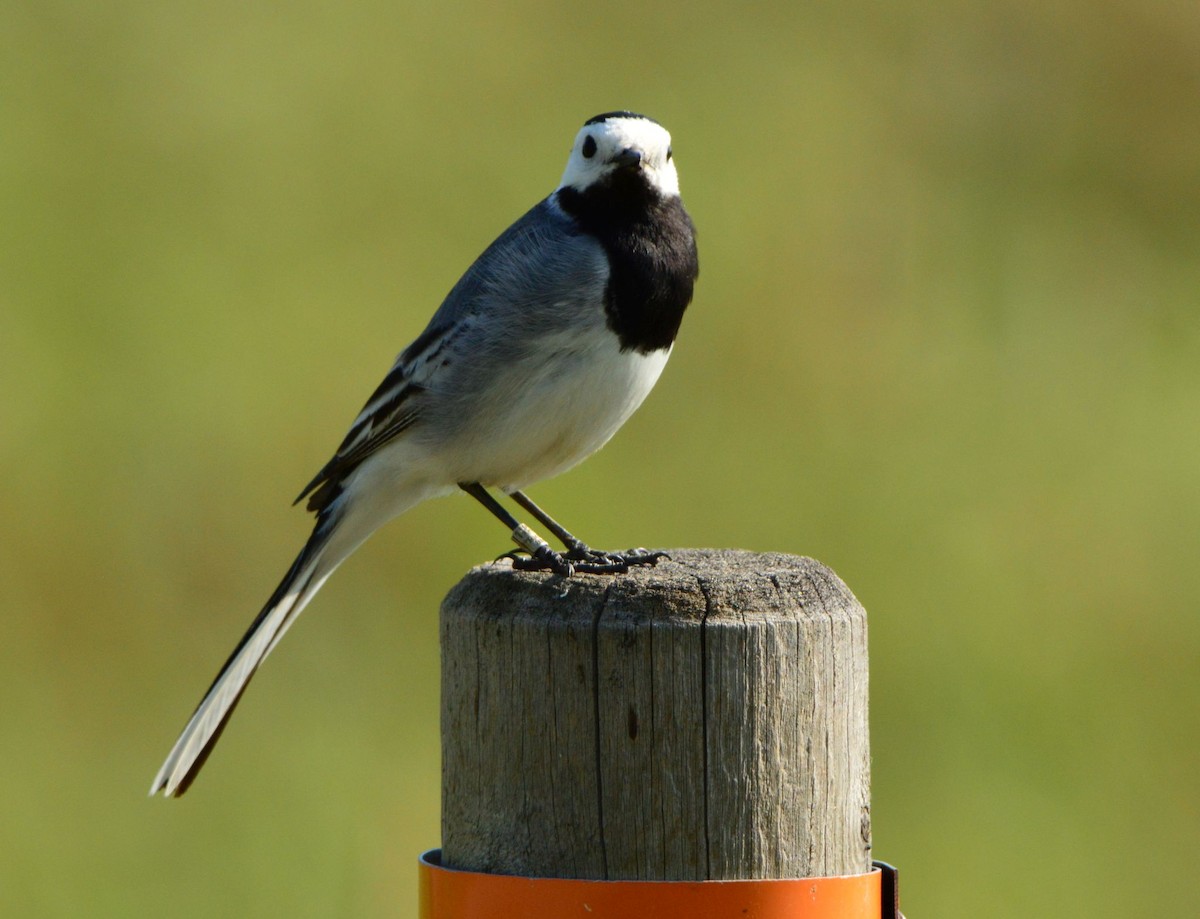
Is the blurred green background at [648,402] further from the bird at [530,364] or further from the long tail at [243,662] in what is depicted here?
the bird at [530,364]

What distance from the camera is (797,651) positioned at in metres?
3.36

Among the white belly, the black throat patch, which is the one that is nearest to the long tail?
the white belly

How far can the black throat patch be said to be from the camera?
527 cm

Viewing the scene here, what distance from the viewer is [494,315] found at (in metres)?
5.41

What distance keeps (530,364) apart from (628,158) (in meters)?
0.72

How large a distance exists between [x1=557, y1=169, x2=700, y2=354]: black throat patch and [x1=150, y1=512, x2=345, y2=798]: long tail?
4.20 ft

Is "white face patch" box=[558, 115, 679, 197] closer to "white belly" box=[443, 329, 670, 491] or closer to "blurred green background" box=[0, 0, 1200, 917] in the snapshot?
"white belly" box=[443, 329, 670, 491]

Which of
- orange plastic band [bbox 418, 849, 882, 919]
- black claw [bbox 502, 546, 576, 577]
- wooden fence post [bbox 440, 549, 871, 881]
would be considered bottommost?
orange plastic band [bbox 418, 849, 882, 919]

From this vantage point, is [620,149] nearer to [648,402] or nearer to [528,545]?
[528,545]

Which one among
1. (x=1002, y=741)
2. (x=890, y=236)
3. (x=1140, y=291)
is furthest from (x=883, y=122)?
(x=1002, y=741)

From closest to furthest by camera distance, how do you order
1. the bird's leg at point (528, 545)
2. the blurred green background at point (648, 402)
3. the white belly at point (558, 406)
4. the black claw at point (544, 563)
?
the black claw at point (544, 563), the bird's leg at point (528, 545), the white belly at point (558, 406), the blurred green background at point (648, 402)

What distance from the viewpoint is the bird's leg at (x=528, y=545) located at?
4.09 metres

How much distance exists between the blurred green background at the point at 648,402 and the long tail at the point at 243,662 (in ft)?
7.42

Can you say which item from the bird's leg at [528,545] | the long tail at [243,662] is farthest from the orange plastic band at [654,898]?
the long tail at [243,662]
